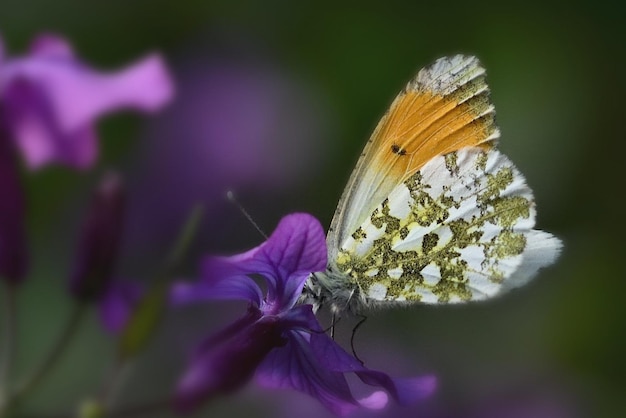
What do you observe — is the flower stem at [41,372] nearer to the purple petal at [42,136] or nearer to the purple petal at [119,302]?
the purple petal at [119,302]

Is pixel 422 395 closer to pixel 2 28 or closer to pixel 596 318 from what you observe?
pixel 596 318

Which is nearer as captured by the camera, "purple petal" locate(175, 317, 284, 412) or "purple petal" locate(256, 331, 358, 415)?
"purple petal" locate(175, 317, 284, 412)

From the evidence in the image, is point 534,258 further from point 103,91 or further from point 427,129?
point 103,91

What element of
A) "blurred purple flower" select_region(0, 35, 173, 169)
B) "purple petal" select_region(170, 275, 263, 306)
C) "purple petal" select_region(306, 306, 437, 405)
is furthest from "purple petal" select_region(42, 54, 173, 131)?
"purple petal" select_region(306, 306, 437, 405)

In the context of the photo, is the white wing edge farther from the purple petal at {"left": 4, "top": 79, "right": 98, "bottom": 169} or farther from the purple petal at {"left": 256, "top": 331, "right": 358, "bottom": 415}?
the purple petal at {"left": 4, "top": 79, "right": 98, "bottom": 169}

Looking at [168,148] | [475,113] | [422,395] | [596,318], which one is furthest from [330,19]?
[422,395]
